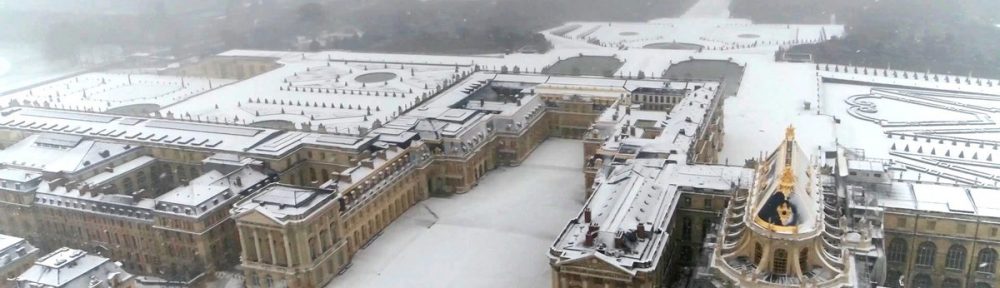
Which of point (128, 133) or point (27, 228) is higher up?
point (128, 133)

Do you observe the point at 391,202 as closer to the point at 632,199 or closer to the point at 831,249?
the point at 632,199

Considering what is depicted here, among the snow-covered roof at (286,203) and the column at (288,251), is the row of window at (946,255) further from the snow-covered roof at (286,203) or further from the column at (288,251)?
the column at (288,251)

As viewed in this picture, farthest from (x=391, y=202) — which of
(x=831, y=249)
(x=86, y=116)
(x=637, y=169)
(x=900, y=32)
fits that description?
(x=900, y=32)

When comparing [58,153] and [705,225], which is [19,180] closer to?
[58,153]

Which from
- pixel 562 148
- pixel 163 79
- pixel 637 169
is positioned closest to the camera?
pixel 637 169

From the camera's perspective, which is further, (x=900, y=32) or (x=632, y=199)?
(x=900, y=32)

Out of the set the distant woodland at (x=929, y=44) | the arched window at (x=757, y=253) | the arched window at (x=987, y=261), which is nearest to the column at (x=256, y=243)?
the arched window at (x=757, y=253)

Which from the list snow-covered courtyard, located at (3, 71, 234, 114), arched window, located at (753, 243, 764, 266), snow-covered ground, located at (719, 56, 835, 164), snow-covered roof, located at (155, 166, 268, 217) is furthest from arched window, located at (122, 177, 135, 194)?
snow-covered ground, located at (719, 56, 835, 164)
